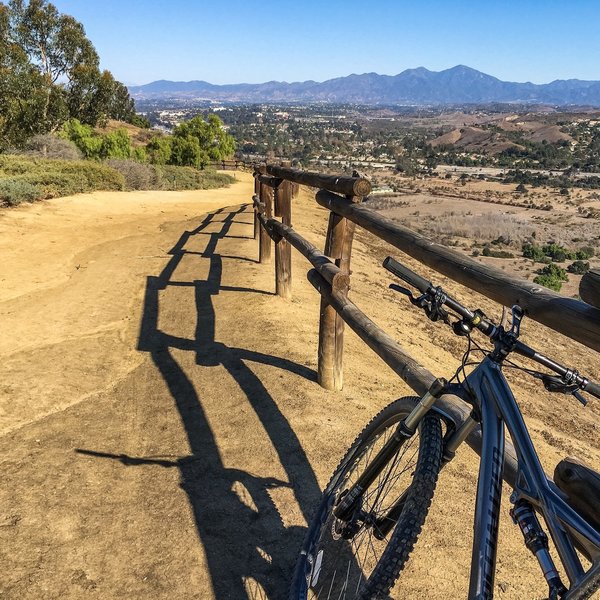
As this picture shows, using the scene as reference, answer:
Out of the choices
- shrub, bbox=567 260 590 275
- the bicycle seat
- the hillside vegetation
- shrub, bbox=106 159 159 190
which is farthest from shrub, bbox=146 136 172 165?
→ the bicycle seat

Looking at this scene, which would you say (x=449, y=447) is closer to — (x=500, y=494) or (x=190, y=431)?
(x=500, y=494)

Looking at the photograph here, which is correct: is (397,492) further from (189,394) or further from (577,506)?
(189,394)

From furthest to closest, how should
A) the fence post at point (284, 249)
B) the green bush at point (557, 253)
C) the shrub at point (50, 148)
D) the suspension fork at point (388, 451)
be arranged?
the shrub at point (50, 148), the green bush at point (557, 253), the fence post at point (284, 249), the suspension fork at point (388, 451)

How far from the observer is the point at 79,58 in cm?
3659

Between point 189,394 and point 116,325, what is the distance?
2363 millimetres

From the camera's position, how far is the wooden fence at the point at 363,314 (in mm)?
1920

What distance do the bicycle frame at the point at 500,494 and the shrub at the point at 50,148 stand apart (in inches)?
1184

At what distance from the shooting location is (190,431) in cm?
419

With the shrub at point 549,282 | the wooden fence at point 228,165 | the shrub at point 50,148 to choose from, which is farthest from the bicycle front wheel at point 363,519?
the wooden fence at point 228,165

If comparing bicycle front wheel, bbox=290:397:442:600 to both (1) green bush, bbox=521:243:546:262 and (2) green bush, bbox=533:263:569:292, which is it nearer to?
(2) green bush, bbox=533:263:569:292

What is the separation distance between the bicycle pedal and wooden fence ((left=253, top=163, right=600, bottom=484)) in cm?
72

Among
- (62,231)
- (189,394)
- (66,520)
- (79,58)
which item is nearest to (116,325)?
(189,394)

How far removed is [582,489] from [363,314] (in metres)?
2.35

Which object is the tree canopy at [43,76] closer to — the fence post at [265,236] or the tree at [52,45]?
the tree at [52,45]
